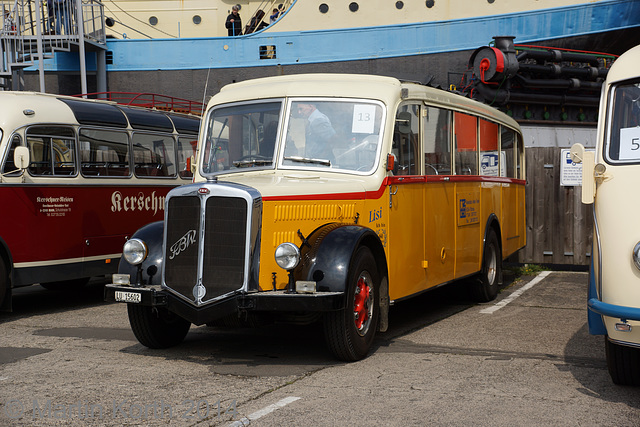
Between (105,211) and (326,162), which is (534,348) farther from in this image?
(105,211)

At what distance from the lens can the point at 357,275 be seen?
627cm

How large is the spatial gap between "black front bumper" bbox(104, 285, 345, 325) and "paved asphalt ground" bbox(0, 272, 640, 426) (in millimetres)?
469

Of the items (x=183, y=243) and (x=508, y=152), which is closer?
(x=183, y=243)

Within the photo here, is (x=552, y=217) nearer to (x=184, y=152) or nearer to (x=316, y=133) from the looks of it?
(x=184, y=152)

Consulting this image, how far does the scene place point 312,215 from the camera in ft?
20.9

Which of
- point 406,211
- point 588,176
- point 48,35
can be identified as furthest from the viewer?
point 48,35

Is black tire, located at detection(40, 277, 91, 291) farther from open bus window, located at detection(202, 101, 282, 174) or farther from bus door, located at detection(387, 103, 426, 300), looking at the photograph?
bus door, located at detection(387, 103, 426, 300)

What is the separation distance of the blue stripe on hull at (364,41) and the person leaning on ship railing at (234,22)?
1.69 ft

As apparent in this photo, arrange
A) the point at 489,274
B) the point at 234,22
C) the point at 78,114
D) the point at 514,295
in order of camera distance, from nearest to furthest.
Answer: the point at 489,274, the point at 78,114, the point at 514,295, the point at 234,22

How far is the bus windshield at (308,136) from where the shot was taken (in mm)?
7012

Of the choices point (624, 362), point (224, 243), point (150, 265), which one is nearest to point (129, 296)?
point (150, 265)

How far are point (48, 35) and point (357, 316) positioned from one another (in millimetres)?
16951

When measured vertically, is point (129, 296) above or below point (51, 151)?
below

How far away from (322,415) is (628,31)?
67.0 feet
